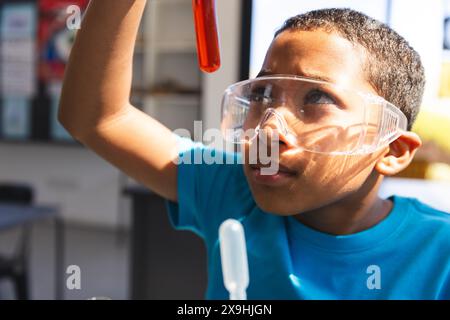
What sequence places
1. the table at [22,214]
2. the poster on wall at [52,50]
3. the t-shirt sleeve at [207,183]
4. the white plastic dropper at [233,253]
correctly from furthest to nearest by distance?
the poster on wall at [52,50] < the table at [22,214] < the t-shirt sleeve at [207,183] < the white plastic dropper at [233,253]

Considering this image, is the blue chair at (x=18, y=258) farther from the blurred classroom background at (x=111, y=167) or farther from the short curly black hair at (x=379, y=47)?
the short curly black hair at (x=379, y=47)

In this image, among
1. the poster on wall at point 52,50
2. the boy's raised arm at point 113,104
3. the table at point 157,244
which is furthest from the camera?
the poster on wall at point 52,50

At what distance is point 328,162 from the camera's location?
1.29 ft

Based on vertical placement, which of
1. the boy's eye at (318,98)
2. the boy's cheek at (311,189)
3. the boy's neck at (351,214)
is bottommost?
the boy's neck at (351,214)

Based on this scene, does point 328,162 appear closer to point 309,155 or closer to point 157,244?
point 309,155

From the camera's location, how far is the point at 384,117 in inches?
15.4

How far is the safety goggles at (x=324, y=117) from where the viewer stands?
0.37 metres

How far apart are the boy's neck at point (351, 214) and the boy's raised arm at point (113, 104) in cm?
15

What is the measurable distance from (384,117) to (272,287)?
177mm

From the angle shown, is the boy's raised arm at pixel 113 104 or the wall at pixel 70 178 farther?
the wall at pixel 70 178

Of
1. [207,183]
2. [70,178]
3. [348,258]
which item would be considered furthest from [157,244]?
[70,178]

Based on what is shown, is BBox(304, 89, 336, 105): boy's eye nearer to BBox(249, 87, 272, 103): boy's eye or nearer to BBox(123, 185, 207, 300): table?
BBox(249, 87, 272, 103): boy's eye

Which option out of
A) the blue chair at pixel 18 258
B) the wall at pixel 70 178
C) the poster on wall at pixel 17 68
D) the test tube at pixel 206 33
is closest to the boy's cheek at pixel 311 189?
the test tube at pixel 206 33

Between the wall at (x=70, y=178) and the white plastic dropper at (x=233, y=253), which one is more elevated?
the white plastic dropper at (x=233, y=253)
